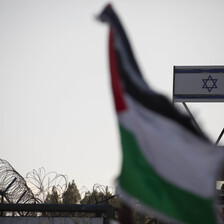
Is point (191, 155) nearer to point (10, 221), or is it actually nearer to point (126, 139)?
point (126, 139)

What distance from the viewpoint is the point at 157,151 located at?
5562 millimetres

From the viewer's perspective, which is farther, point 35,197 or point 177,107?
point 35,197

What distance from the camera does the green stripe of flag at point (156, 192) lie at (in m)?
5.38

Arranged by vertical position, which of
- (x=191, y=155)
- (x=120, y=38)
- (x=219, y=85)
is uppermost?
(x=219, y=85)

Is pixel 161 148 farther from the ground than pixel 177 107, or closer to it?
closer to it

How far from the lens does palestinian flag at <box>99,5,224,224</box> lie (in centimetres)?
539

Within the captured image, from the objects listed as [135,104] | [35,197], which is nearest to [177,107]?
[135,104]

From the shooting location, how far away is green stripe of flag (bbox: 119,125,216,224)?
5375 mm

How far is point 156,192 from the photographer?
Answer: 5523mm

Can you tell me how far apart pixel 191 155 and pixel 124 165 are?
53 centimetres

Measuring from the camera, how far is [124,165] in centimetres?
554

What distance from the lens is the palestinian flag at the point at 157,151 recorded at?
5391mm

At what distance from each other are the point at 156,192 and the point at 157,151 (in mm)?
320

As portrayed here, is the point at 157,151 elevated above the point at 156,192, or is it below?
above
